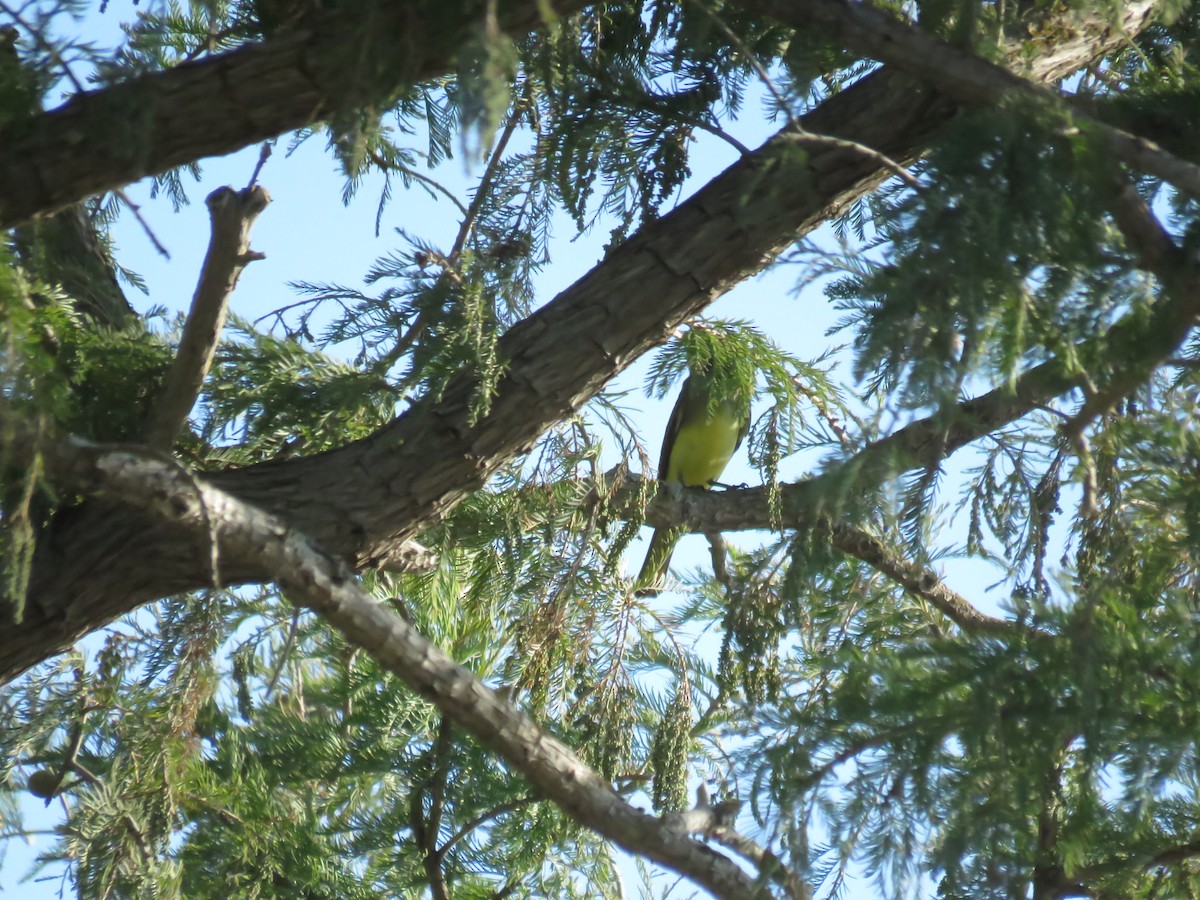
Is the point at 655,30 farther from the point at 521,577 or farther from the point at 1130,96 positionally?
the point at 521,577

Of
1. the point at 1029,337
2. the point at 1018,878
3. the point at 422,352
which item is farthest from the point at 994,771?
the point at 422,352

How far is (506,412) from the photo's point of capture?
2.86 metres

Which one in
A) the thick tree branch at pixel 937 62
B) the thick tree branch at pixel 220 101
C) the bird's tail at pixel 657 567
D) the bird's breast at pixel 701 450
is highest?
the bird's breast at pixel 701 450

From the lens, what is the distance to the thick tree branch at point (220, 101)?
85.0 inches

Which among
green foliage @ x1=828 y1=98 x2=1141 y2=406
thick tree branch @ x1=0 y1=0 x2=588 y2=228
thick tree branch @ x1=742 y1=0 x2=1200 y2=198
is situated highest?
thick tree branch @ x1=0 y1=0 x2=588 y2=228

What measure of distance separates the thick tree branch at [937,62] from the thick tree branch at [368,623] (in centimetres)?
142

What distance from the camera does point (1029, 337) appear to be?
6.06 feet

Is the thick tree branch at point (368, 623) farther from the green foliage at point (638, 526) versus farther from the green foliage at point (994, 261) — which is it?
the green foliage at point (994, 261)

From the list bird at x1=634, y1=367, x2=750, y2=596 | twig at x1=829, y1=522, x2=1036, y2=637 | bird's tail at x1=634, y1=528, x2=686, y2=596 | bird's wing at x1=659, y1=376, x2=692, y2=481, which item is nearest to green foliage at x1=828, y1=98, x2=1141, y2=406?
twig at x1=829, y1=522, x2=1036, y2=637

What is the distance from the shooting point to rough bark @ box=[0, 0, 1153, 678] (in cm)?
270

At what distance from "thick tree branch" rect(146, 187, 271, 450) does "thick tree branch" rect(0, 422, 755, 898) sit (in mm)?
259

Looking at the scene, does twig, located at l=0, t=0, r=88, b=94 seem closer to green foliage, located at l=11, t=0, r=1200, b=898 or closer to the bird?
green foliage, located at l=11, t=0, r=1200, b=898

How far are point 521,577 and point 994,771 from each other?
1.94 meters

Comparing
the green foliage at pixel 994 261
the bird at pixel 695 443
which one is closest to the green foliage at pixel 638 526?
the green foliage at pixel 994 261
